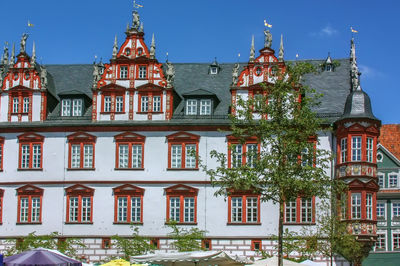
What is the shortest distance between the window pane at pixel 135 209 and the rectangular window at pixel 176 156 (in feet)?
11.0

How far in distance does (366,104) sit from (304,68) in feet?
54.9

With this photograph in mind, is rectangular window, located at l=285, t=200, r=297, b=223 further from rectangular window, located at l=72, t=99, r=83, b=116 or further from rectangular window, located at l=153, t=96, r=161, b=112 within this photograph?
rectangular window, located at l=72, t=99, r=83, b=116

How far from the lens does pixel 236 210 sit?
5647 cm

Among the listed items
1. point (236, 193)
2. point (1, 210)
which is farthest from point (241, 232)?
point (1, 210)

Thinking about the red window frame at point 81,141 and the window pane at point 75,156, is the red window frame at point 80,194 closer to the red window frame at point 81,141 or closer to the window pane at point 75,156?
the red window frame at point 81,141

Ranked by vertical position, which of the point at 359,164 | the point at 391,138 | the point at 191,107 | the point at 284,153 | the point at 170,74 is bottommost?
the point at 284,153

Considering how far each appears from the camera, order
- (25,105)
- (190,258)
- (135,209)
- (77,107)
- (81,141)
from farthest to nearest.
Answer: (77,107) → (25,105) → (81,141) → (135,209) → (190,258)

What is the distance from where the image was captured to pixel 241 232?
56031mm

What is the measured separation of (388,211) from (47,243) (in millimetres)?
33739

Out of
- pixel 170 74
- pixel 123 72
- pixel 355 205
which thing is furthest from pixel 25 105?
pixel 355 205

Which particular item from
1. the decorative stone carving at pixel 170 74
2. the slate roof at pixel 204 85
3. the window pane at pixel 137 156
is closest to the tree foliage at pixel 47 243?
the window pane at pixel 137 156

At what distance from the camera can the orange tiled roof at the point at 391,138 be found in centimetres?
7862

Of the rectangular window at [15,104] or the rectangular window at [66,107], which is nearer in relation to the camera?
the rectangular window at [15,104]

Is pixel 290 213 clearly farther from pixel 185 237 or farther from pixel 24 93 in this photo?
pixel 24 93
